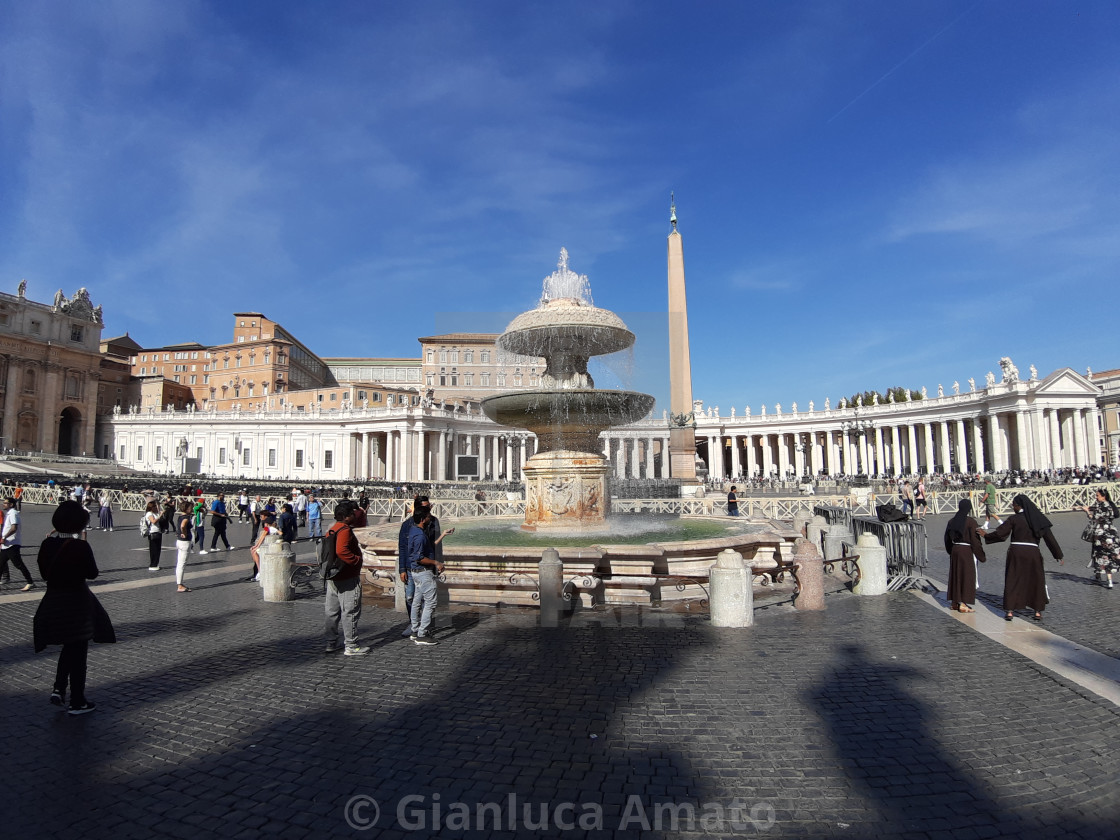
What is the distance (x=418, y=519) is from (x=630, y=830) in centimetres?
426

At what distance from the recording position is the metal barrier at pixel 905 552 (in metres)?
9.55

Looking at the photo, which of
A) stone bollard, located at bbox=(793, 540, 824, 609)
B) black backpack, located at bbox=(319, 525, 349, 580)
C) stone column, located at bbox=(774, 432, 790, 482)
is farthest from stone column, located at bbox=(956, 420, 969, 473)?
black backpack, located at bbox=(319, 525, 349, 580)

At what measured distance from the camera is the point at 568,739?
4.16 metres

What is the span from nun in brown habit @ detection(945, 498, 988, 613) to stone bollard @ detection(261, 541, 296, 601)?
9197mm

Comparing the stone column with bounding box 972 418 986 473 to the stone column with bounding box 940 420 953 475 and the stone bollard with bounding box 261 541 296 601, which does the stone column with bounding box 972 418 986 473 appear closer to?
the stone column with bounding box 940 420 953 475

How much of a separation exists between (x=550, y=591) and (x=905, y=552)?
6253mm

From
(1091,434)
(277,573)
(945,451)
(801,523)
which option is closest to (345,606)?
(277,573)

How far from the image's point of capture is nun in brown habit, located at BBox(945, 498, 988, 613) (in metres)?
7.81

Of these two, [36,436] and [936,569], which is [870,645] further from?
[36,436]

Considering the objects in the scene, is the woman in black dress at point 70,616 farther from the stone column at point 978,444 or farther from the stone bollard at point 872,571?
the stone column at point 978,444

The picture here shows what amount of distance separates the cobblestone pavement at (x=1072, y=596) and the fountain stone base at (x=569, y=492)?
20.7 feet

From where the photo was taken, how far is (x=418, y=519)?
6.75 metres

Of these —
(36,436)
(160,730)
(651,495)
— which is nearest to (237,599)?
(160,730)

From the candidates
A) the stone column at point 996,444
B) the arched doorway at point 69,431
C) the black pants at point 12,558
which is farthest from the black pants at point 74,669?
the arched doorway at point 69,431
